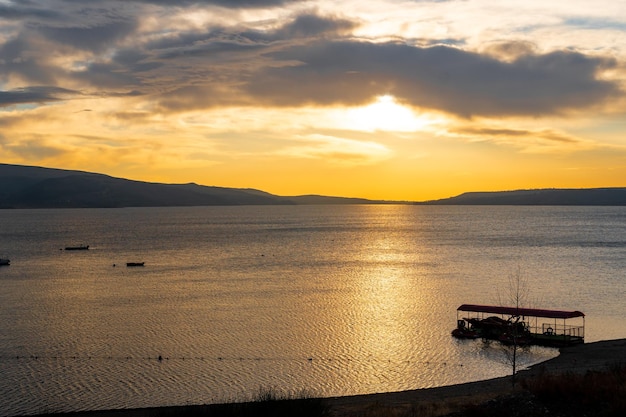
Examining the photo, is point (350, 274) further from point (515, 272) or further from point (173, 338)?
point (173, 338)

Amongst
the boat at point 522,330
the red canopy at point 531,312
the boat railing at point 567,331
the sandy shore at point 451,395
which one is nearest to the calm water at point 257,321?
the boat railing at point 567,331

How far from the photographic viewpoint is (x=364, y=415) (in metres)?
28.0

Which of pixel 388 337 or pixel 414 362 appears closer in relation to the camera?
pixel 414 362

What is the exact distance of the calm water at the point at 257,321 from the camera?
41844mm

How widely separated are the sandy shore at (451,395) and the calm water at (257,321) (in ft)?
6.99

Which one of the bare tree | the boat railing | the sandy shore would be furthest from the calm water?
the sandy shore

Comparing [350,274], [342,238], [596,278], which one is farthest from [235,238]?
[596,278]

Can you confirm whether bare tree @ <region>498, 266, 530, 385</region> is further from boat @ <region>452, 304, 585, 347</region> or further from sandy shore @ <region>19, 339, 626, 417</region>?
sandy shore @ <region>19, 339, 626, 417</region>

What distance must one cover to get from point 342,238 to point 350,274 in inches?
3679

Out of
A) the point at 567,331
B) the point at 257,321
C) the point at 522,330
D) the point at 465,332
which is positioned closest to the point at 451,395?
the point at 465,332

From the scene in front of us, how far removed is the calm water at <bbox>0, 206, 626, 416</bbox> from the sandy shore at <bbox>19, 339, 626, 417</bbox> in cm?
213

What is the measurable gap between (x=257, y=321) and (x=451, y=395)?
92.0ft

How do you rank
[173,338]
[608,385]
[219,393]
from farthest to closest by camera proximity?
1. [173,338]
2. [219,393]
3. [608,385]

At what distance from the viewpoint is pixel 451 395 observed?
1443 inches
